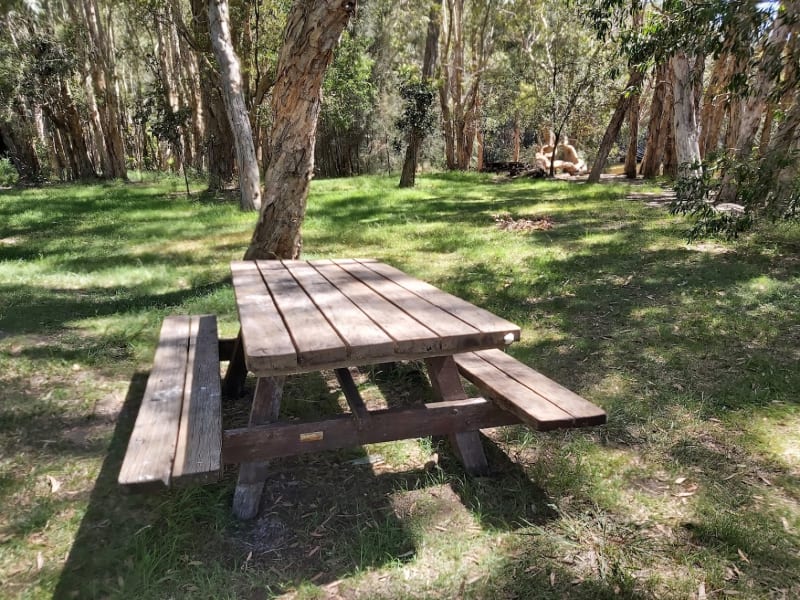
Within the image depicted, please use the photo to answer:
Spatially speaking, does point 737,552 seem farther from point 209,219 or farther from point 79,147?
point 79,147

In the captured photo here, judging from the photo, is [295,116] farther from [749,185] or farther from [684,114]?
[684,114]

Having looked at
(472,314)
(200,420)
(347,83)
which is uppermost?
(347,83)

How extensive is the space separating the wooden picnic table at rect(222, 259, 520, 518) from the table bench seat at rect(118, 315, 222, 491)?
0.60 feet

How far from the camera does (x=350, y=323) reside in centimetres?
206

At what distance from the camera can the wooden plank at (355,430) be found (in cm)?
211

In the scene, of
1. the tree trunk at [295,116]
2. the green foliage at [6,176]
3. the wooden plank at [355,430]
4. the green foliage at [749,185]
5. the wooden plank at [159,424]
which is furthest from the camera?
the green foliage at [6,176]

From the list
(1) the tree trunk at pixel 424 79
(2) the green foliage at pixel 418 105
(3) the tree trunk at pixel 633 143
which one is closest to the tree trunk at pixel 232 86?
(1) the tree trunk at pixel 424 79

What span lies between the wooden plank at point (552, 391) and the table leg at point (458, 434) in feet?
0.77

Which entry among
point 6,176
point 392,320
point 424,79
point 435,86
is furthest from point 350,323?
point 6,176

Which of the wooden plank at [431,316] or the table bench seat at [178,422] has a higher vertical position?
the wooden plank at [431,316]

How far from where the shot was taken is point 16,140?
65.7 feet

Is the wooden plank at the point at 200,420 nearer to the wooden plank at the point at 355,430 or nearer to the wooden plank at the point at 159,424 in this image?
the wooden plank at the point at 159,424

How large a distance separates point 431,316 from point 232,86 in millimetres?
8514

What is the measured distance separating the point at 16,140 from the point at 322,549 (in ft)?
78.3
